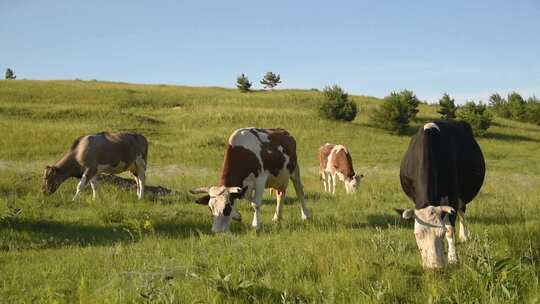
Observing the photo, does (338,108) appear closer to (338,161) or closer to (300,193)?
(338,161)

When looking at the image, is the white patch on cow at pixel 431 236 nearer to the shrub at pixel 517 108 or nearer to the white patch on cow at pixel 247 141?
the white patch on cow at pixel 247 141

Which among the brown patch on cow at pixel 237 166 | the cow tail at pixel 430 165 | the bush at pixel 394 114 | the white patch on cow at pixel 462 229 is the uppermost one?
the bush at pixel 394 114

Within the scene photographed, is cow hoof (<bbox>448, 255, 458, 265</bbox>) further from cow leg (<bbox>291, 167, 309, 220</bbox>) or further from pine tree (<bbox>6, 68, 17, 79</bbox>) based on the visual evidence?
pine tree (<bbox>6, 68, 17, 79</bbox>)

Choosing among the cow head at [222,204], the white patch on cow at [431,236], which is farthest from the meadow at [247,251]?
the cow head at [222,204]

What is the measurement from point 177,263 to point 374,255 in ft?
8.21

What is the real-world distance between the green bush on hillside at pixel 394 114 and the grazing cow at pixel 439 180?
3367cm

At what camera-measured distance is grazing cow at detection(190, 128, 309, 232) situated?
29.4 feet

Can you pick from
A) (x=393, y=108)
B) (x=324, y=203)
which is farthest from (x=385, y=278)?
(x=393, y=108)

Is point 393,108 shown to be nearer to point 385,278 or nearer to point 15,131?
point 15,131

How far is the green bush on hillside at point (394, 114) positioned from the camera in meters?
42.4

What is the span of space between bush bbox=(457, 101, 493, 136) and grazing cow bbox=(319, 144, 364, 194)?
25.5 m

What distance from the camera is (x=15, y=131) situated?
31.9m

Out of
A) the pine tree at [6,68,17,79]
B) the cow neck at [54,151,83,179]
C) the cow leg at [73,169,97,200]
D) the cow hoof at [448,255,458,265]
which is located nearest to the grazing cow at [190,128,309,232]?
the cow hoof at [448,255,458,265]

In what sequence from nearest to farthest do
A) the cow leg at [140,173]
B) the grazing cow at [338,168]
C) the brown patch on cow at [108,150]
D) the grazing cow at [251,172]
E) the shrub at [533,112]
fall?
the grazing cow at [251,172] → the cow leg at [140,173] → the brown patch on cow at [108,150] → the grazing cow at [338,168] → the shrub at [533,112]
